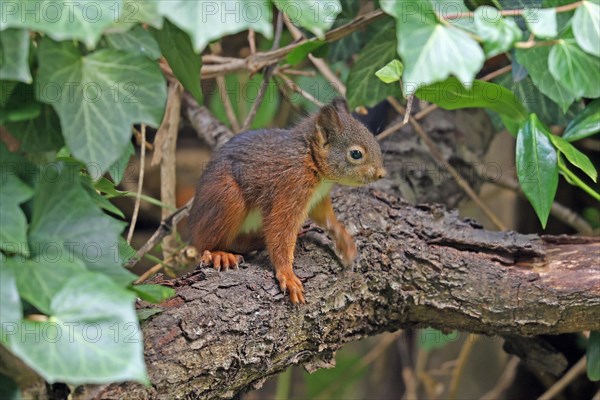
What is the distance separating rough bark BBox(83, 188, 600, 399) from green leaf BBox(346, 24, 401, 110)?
31 cm

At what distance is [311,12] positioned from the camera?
102 centimetres

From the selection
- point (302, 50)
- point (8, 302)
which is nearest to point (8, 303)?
point (8, 302)

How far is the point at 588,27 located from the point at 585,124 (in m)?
0.58

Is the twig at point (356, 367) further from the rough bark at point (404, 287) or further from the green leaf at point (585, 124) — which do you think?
A: the green leaf at point (585, 124)

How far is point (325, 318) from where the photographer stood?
5.15 ft

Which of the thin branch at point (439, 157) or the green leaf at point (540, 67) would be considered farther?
the thin branch at point (439, 157)

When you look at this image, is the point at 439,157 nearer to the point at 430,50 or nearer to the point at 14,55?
the point at 430,50

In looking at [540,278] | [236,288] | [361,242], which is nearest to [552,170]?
[540,278]

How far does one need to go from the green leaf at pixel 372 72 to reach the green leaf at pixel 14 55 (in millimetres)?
1211

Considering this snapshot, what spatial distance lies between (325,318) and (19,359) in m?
0.70

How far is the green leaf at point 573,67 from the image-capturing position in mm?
1264

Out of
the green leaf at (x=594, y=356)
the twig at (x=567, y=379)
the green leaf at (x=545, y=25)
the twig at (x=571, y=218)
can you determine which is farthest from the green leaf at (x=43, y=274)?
the twig at (x=567, y=379)

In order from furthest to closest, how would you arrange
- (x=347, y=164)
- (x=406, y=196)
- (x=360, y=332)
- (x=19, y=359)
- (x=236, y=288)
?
(x=406, y=196) < (x=347, y=164) < (x=360, y=332) < (x=236, y=288) < (x=19, y=359)

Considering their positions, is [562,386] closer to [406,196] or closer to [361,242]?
[406,196]
